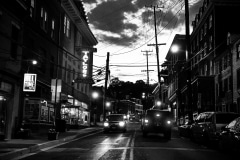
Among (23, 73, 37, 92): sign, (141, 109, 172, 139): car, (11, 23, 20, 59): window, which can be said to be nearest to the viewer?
(11, 23, 20, 59): window

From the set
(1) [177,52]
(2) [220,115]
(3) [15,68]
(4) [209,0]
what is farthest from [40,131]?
(1) [177,52]

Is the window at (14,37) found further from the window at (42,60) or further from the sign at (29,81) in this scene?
the window at (42,60)

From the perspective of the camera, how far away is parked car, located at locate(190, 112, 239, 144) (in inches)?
619

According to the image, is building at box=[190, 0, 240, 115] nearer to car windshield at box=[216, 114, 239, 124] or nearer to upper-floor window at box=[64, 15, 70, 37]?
upper-floor window at box=[64, 15, 70, 37]

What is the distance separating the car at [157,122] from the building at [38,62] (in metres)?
6.50

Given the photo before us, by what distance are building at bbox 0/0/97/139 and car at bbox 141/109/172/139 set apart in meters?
6.50

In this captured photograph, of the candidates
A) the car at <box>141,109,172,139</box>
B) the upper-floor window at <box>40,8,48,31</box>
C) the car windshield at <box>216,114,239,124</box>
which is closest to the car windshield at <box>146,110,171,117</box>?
the car at <box>141,109,172,139</box>

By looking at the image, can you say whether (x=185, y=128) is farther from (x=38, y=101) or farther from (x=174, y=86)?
(x=174, y=86)

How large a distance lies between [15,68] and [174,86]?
4986 cm

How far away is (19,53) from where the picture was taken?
20531 millimetres

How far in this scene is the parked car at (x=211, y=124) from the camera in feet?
51.6

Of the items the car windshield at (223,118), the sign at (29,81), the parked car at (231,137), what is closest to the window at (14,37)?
the sign at (29,81)

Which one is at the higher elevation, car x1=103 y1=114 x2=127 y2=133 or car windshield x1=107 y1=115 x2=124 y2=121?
car windshield x1=107 y1=115 x2=124 y2=121

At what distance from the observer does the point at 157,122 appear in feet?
78.1
